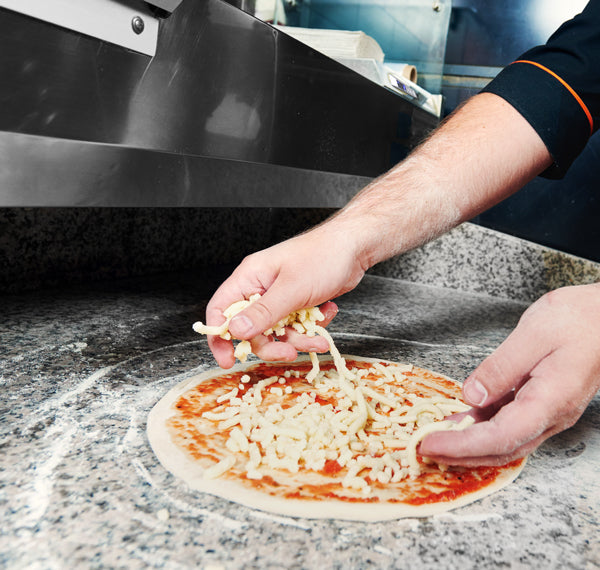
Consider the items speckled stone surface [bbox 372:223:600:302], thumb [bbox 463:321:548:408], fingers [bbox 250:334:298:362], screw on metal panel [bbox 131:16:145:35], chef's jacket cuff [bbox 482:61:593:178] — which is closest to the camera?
thumb [bbox 463:321:548:408]

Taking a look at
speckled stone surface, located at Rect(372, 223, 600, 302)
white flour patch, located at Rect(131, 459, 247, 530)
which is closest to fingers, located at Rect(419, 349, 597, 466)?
white flour patch, located at Rect(131, 459, 247, 530)

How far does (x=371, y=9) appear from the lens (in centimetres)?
225

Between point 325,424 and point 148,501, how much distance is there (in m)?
0.27

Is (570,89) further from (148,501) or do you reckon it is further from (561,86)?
(148,501)

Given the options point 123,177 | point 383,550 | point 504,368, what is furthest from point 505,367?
point 123,177

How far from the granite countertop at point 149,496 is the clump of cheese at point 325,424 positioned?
88mm

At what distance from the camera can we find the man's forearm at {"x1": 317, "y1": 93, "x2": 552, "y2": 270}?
3.28ft

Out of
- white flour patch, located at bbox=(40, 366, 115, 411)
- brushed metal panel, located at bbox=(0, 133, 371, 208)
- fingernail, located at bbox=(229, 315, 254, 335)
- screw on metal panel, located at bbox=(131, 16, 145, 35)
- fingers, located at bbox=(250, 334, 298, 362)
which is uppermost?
screw on metal panel, located at bbox=(131, 16, 145, 35)

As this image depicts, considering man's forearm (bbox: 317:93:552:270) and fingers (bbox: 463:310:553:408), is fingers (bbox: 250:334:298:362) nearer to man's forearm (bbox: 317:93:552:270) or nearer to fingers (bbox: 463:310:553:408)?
man's forearm (bbox: 317:93:552:270)

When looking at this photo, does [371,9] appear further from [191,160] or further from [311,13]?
[191,160]

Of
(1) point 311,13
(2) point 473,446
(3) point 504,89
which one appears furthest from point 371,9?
(2) point 473,446

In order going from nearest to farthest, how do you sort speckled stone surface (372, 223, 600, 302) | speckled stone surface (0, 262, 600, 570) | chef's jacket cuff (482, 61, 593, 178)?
speckled stone surface (0, 262, 600, 570), chef's jacket cuff (482, 61, 593, 178), speckled stone surface (372, 223, 600, 302)

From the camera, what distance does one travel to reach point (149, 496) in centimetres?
61

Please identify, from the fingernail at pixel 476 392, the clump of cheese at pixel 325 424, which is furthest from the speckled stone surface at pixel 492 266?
the fingernail at pixel 476 392
